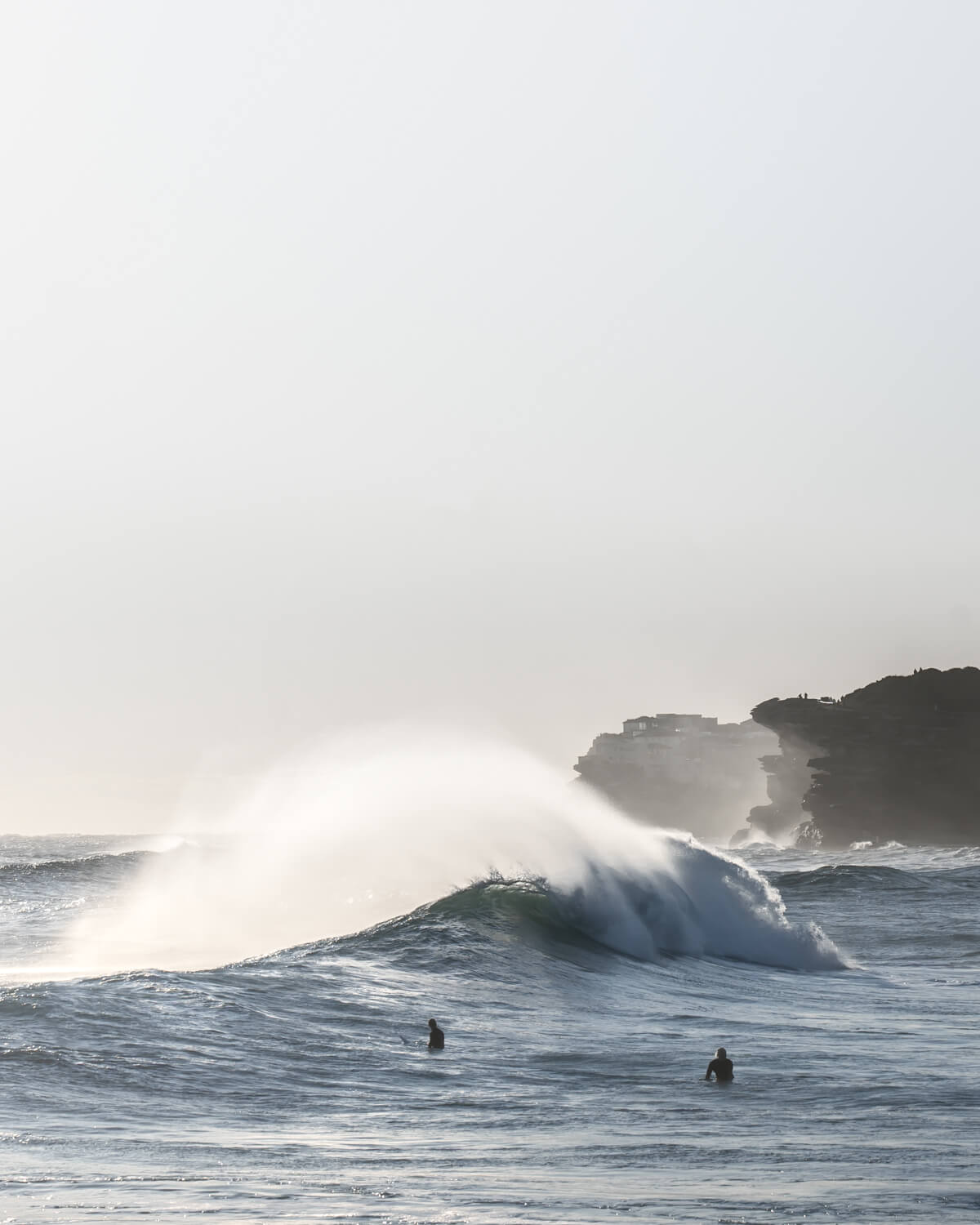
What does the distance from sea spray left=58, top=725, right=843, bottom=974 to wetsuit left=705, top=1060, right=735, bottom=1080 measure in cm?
1172

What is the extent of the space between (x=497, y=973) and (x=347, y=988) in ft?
10.9

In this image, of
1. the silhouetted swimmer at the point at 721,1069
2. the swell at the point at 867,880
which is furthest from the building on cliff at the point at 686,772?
the silhouetted swimmer at the point at 721,1069

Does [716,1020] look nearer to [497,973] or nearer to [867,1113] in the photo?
[497,973]

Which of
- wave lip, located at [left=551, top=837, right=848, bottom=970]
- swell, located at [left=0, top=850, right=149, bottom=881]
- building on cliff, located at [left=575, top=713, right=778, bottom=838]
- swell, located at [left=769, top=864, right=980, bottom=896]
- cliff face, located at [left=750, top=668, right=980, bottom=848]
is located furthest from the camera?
building on cliff, located at [left=575, top=713, right=778, bottom=838]

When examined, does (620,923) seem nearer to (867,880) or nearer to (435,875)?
(435,875)

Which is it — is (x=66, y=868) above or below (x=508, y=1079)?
above

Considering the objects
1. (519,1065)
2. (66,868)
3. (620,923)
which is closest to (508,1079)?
(519,1065)

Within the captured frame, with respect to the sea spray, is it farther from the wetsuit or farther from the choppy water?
the wetsuit

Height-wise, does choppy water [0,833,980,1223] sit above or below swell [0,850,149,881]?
below

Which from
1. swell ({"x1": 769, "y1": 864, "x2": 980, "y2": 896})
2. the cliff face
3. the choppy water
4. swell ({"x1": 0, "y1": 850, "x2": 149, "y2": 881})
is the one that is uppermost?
the cliff face

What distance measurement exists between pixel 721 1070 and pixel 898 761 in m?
91.4

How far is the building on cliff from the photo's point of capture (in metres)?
153

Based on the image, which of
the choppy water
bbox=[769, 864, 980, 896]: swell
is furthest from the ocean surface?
bbox=[769, 864, 980, 896]: swell

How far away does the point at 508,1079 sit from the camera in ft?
45.4
